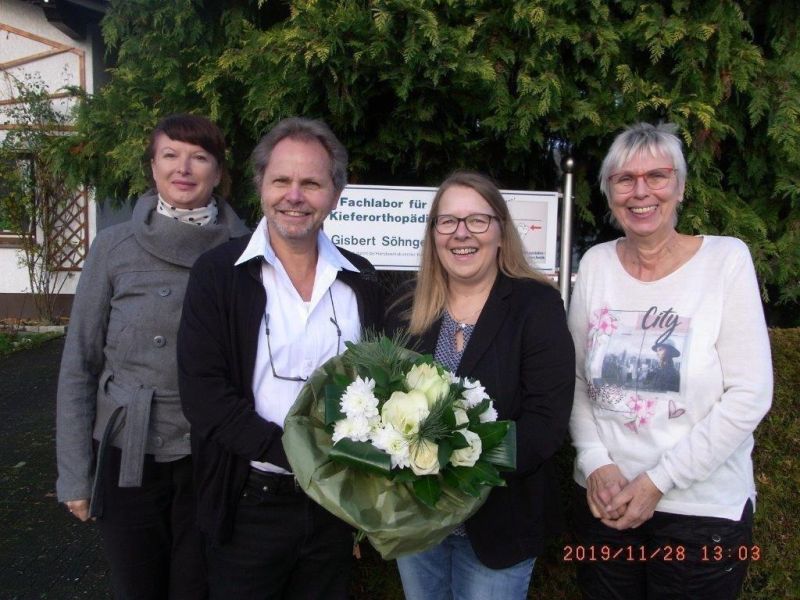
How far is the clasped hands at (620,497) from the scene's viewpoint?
2.00 meters

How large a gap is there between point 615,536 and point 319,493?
1118 mm

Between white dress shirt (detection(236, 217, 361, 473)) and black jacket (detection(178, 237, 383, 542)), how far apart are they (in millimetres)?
42

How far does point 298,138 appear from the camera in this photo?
2.14m

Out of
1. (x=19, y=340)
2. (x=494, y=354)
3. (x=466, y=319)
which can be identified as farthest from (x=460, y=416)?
(x=19, y=340)

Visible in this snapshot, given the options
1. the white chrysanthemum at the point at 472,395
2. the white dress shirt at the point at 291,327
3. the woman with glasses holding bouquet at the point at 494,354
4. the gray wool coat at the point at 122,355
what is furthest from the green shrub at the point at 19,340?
the white chrysanthemum at the point at 472,395

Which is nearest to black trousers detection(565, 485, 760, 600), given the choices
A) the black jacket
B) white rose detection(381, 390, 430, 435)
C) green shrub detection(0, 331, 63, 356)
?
white rose detection(381, 390, 430, 435)

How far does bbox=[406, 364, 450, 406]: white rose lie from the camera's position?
158cm

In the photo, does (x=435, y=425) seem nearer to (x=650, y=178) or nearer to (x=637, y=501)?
(x=637, y=501)

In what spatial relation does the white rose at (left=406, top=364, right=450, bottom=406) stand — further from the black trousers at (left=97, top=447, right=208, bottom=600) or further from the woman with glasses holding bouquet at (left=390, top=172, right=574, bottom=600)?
the black trousers at (left=97, top=447, right=208, bottom=600)

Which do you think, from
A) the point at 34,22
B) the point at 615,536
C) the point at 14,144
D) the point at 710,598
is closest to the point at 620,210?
the point at 615,536

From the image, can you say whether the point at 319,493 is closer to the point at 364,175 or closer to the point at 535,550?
the point at 535,550

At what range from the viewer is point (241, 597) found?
2.14m

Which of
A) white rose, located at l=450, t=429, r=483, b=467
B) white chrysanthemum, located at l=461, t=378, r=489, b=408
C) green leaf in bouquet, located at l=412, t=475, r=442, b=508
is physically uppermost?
white chrysanthemum, located at l=461, t=378, r=489, b=408

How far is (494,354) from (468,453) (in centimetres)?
49
